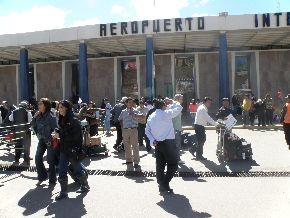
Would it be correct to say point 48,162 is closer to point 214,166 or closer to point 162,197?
point 162,197

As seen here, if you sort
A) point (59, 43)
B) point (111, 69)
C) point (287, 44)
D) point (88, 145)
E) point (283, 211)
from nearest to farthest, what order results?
point (283, 211) < point (88, 145) < point (59, 43) < point (287, 44) < point (111, 69)

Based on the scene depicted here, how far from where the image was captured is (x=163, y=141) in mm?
6781

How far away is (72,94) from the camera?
30375 mm

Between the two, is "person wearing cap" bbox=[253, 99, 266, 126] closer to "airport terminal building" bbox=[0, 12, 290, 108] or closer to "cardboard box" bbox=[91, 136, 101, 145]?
"airport terminal building" bbox=[0, 12, 290, 108]

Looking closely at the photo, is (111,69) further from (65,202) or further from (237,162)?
(65,202)

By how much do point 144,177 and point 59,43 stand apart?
16004mm

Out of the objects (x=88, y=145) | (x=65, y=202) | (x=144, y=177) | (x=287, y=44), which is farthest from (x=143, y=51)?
(x=65, y=202)

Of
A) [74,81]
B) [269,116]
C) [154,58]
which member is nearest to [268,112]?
[269,116]

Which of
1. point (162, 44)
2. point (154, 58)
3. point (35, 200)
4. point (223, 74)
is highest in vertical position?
point (162, 44)

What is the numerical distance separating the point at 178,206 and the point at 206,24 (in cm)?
1543

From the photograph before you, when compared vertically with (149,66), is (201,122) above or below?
below

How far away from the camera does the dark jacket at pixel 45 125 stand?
295 inches

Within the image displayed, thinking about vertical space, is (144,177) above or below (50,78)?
below

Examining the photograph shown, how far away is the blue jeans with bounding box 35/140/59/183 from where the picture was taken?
290 inches
